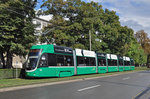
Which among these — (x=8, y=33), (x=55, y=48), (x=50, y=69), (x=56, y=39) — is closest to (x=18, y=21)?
(x=8, y=33)

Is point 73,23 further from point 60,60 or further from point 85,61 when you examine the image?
point 60,60

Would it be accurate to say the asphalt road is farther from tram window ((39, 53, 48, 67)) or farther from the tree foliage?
the tree foliage

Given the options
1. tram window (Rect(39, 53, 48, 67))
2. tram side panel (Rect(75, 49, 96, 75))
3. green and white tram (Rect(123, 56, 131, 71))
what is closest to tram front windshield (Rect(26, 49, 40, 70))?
tram window (Rect(39, 53, 48, 67))

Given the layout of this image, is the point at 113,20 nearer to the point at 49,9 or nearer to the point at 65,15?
the point at 65,15

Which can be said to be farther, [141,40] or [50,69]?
[141,40]

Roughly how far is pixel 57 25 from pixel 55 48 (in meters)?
13.4

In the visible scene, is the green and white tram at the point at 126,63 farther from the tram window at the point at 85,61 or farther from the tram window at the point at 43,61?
the tram window at the point at 43,61

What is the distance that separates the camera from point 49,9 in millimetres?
34781

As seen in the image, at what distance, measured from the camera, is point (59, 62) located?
817 inches

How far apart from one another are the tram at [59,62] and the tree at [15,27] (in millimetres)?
2427

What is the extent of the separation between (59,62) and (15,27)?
6.35 meters

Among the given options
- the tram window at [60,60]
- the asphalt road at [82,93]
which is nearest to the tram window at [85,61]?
the tram window at [60,60]

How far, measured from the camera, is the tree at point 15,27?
20.3 metres

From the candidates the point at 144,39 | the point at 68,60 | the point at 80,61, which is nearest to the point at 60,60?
the point at 68,60
